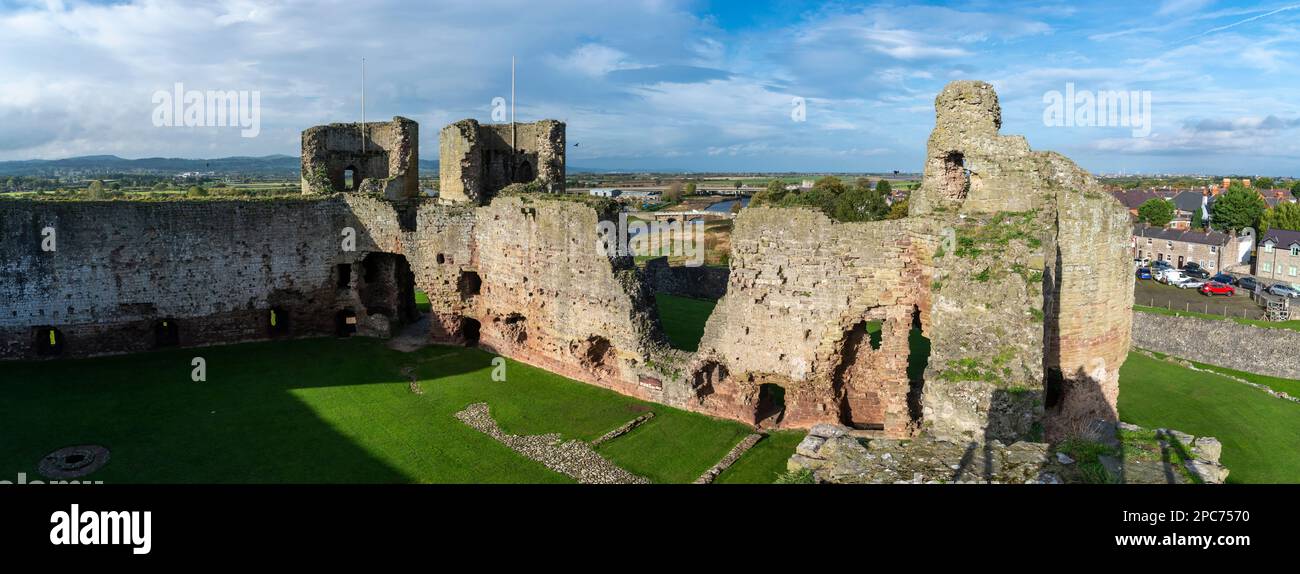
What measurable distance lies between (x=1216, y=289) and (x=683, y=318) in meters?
39.8

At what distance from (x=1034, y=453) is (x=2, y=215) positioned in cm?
2570

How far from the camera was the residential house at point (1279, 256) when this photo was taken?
52531 mm

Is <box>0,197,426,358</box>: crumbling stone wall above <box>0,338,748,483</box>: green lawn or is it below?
above

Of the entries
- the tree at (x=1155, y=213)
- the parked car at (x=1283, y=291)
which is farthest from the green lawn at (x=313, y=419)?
the tree at (x=1155, y=213)

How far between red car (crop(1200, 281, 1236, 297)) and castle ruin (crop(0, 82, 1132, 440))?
35.9 m

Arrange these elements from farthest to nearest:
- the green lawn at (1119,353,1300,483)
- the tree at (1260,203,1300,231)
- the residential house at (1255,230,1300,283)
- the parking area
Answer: the tree at (1260,203,1300,231)
the residential house at (1255,230,1300,283)
the parking area
the green lawn at (1119,353,1300,483)

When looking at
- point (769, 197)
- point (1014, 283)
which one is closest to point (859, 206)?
point (769, 197)

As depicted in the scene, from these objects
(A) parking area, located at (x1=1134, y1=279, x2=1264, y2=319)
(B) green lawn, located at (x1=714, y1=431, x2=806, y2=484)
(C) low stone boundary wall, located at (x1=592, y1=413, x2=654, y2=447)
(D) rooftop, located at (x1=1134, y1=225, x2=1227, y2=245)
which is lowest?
(B) green lawn, located at (x1=714, y1=431, x2=806, y2=484)

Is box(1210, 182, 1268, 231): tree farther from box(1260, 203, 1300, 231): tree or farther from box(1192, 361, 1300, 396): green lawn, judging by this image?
box(1192, 361, 1300, 396): green lawn

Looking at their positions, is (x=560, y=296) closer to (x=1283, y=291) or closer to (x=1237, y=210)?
(x=1283, y=291)

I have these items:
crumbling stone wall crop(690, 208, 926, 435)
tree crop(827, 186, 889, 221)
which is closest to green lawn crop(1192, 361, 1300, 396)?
crumbling stone wall crop(690, 208, 926, 435)

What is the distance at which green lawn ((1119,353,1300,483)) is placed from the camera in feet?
59.3

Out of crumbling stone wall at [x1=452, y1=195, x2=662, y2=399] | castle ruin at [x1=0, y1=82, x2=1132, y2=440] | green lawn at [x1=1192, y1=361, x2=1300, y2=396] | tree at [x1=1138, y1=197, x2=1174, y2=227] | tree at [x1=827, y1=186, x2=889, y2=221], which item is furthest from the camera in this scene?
tree at [x1=1138, y1=197, x2=1174, y2=227]
